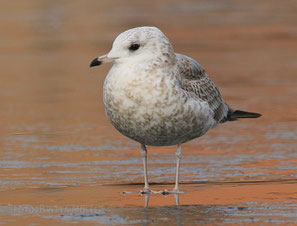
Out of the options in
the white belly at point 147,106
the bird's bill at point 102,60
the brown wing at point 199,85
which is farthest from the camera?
the brown wing at point 199,85

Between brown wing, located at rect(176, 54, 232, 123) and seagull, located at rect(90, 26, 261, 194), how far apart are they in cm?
8

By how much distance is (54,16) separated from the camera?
938 inches

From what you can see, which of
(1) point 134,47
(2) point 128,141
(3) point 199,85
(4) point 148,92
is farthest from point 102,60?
(2) point 128,141

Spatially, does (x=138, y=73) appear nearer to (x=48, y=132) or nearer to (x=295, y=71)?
(x=48, y=132)

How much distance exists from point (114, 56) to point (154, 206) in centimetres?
131

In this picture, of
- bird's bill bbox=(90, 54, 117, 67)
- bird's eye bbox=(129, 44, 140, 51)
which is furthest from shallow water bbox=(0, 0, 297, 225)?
bird's eye bbox=(129, 44, 140, 51)

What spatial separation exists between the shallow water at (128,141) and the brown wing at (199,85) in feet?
1.65

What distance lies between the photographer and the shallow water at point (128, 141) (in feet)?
21.9

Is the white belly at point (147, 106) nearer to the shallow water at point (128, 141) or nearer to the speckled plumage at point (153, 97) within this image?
the speckled plumage at point (153, 97)

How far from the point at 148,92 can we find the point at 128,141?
2778 millimetres

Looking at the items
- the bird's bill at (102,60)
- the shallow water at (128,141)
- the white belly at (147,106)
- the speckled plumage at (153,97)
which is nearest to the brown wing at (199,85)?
the speckled plumage at (153,97)

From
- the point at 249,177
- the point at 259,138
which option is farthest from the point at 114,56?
the point at 259,138

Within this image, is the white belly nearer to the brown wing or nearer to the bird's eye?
the bird's eye

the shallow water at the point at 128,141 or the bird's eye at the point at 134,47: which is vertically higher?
the bird's eye at the point at 134,47
